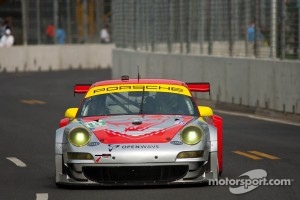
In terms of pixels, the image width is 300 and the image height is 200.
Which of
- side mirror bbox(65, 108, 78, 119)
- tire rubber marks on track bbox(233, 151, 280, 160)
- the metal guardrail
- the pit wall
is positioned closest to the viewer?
side mirror bbox(65, 108, 78, 119)

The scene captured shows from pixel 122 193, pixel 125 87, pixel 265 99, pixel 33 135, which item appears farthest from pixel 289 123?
pixel 122 193

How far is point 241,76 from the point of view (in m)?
29.5

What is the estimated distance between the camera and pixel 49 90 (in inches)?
1565

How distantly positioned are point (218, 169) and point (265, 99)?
13.9 metres

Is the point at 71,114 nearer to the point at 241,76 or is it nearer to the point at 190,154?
the point at 190,154

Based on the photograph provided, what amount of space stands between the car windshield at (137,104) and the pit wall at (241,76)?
11657 mm

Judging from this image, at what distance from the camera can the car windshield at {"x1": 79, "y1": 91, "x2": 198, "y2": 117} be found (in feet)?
47.7

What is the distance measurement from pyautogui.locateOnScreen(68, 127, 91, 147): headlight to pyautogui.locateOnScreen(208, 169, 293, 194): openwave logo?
1373 mm

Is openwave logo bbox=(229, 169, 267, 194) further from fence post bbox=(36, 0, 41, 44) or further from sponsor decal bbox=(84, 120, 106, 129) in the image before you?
fence post bbox=(36, 0, 41, 44)

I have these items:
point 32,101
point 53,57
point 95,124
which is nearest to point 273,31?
point 32,101

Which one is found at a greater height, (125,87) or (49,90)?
(125,87)

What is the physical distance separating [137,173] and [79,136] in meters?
0.74

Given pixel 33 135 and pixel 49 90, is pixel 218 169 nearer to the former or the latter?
pixel 33 135

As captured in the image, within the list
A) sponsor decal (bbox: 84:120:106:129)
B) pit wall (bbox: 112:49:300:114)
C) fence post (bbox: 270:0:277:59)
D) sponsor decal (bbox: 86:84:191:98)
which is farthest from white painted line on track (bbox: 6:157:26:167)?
fence post (bbox: 270:0:277:59)
